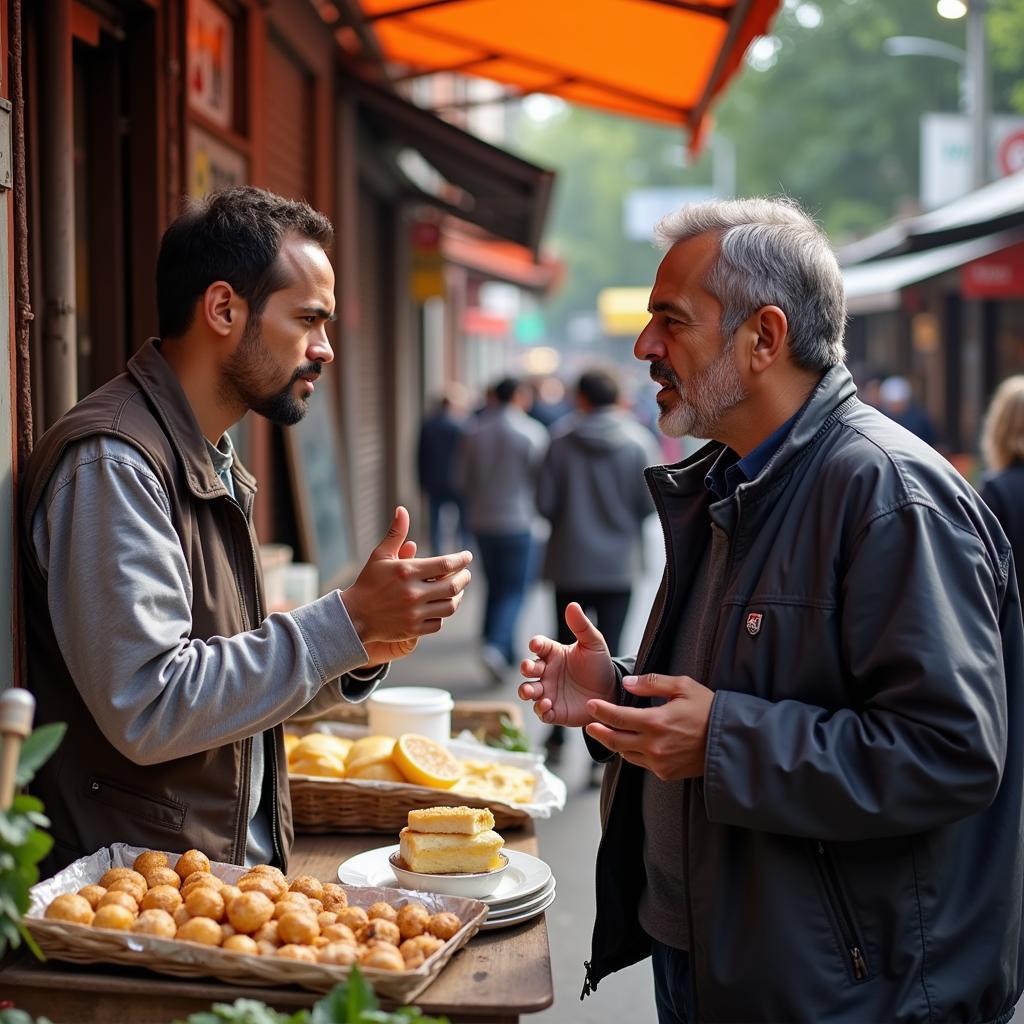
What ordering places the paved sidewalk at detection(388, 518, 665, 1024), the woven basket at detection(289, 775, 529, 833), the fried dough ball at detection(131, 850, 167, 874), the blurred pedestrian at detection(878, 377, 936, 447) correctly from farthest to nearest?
the blurred pedestrian at detection(878, 377, 936, 447)
the paved sidewalk at detection(388, 518, 665, 1024)
the woven basket at detection(289, 775, 529, 833)
the fried dough ball at detection(131, 850, 167, 874)

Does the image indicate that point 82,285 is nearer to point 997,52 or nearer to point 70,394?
point 70,394

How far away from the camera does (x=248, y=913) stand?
2287 mm

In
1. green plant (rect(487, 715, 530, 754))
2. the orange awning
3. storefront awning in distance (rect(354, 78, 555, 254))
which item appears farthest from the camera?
storefront awning in distance (rect(354, 78, 555, 254))

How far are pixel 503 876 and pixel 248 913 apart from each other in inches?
25.4

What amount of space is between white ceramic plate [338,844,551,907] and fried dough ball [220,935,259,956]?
0.43m

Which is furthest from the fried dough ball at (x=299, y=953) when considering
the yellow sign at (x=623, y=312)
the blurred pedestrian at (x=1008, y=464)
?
the yellow sign at (x=623, y=312)

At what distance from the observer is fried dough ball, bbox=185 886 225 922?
2.32 metres

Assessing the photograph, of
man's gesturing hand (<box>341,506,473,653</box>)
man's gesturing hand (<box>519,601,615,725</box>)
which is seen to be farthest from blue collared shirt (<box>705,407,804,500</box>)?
man's gesturing hand (<box>341,506,473,653</box>)

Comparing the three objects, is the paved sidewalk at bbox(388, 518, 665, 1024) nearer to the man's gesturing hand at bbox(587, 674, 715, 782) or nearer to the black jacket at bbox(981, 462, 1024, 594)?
the black jacket at bbox(981, 462, 1024, 594)

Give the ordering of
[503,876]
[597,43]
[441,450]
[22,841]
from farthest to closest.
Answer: [441,450] < [597,43] < [503,876] < [22,841]

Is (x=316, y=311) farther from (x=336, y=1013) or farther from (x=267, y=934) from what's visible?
(x=336, y=1013)

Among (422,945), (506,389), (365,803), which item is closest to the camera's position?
(422,945)

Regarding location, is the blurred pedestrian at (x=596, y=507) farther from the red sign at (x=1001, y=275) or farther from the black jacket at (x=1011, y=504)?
the red sign at (x=1001, y=275)

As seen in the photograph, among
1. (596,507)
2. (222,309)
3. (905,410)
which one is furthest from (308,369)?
(905,410)
